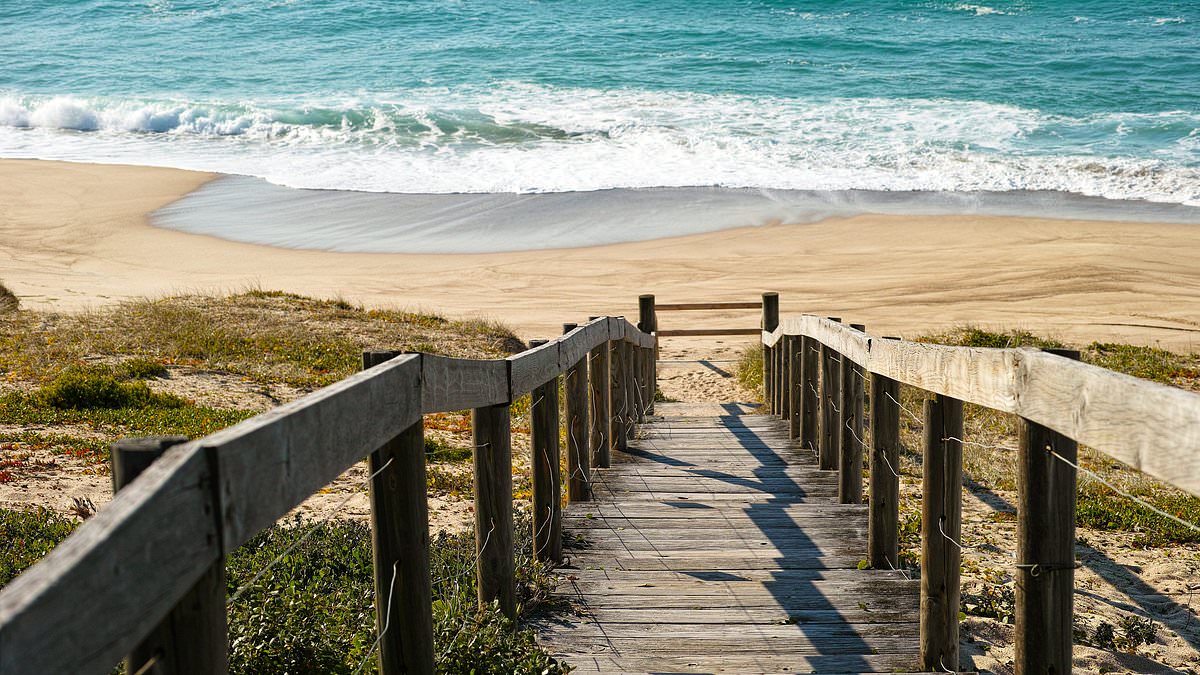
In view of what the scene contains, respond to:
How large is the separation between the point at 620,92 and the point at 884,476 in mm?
37725

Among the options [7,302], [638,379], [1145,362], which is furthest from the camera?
[7,302]

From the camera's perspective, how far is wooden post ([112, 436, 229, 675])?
5.16ft

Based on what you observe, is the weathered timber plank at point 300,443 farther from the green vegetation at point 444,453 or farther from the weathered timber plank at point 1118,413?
the green vegetation at point 444,453

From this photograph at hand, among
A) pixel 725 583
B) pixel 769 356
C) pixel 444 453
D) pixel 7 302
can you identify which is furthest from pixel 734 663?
pixel 7 302

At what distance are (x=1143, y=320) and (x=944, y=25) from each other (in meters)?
36.7

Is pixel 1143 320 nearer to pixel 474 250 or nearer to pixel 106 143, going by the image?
pixel 474 250

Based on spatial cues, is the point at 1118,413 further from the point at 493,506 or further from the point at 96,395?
the point at 96,395

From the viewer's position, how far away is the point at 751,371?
50.8ft

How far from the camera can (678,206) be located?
28.6 meters

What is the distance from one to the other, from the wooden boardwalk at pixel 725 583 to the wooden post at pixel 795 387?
149cm

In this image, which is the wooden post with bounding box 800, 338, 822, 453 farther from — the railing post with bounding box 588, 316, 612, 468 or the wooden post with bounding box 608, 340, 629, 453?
the railing post with bounding box 588, 316, 612, 468

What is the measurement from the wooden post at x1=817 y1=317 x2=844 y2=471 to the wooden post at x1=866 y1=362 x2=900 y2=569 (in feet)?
6.24

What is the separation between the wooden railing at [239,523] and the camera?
1.21 meters

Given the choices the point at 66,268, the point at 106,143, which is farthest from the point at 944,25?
the point at 66,268
